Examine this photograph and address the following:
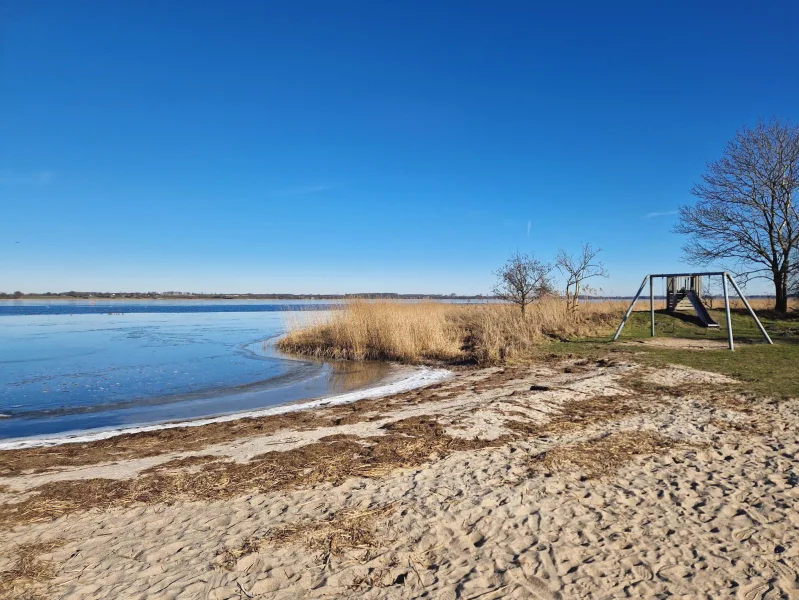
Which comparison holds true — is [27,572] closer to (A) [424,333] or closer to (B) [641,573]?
(B) [641,573]

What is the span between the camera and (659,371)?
11.1 m

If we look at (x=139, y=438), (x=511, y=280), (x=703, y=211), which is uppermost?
(x=703, y=211)

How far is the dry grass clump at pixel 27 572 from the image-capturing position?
10.7 ft

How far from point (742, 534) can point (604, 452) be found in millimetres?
1939

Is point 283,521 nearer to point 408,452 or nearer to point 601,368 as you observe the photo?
point 408,452

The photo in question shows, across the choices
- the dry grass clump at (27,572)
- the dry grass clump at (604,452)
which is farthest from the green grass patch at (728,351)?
the dry grass clump at (27,572)

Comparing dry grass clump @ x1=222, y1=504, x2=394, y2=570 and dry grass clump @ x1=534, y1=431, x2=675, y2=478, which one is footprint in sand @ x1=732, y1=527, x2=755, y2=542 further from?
dry grass clump @ x1=222, y1=504, x2=394, y2=570

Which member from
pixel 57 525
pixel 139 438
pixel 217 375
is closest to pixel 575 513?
pixel 57 525

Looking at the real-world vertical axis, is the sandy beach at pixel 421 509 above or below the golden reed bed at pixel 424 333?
below

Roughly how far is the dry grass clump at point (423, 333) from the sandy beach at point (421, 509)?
25.5ft

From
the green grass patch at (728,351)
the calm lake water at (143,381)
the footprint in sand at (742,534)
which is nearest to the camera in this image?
the footprint in sand at (742,534)

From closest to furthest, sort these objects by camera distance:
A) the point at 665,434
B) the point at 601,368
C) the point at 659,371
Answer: the point at 665,434 < the point at 659,371 < the point at 601,368

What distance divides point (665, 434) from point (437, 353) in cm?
984

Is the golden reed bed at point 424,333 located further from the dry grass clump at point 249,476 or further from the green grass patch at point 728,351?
the dry grass clump at point 249,476
